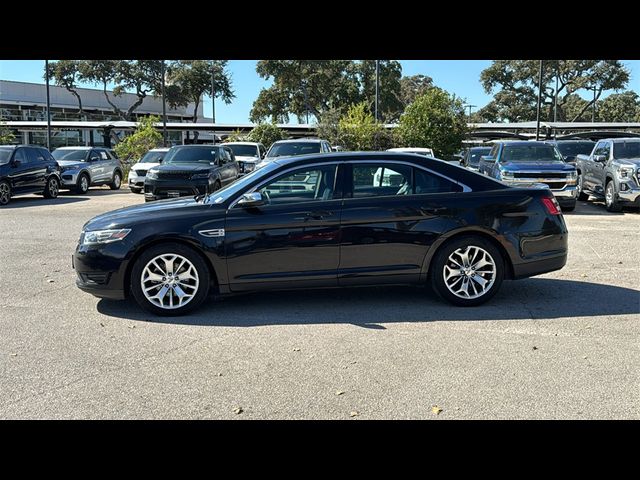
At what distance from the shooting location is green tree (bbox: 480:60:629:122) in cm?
5347

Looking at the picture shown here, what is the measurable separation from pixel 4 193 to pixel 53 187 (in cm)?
209

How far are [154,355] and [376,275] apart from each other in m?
2.44

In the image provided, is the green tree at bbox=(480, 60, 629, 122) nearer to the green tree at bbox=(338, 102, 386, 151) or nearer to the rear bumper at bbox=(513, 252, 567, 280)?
the green tree at bbox=(338, 102, 386, 151)

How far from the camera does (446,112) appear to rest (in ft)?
88.6

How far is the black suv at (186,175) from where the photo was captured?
53.1ft

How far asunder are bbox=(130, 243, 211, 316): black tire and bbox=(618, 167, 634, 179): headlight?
39.8 feet

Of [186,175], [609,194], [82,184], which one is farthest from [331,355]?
[82,184]

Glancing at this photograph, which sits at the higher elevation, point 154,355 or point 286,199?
point 286,199

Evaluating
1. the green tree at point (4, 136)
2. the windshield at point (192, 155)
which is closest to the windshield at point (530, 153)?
the windshield at point (192, 155)

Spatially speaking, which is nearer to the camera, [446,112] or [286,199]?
[286,199]

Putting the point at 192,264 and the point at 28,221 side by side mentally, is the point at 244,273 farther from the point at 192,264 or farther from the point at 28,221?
the point at 28,221

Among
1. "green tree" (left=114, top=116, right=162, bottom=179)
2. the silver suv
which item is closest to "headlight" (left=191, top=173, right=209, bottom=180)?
the silver suv

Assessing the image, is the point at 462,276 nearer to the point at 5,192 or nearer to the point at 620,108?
the point at 5,192
